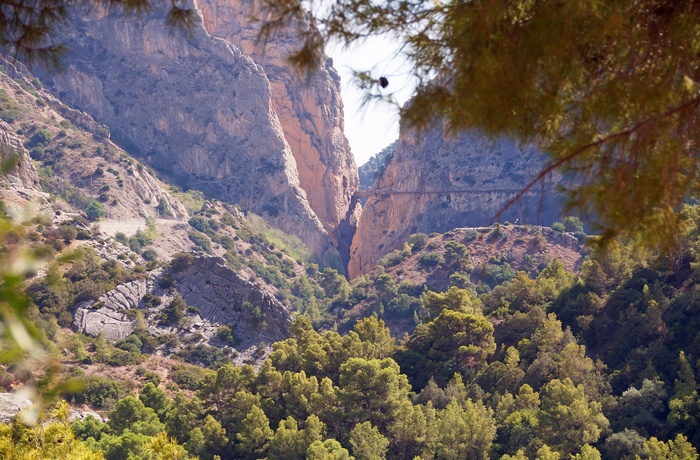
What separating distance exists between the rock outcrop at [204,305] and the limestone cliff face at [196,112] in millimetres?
30515

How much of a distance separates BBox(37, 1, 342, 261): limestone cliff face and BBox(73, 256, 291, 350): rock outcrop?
30515 millimetres

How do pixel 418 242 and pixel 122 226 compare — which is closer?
pixel 122 226

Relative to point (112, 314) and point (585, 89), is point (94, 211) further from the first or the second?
point (585, 89)

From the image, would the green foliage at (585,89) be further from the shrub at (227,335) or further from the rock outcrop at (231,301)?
the rock outcrop at (231,301)

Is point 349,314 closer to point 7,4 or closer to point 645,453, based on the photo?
point 645,453

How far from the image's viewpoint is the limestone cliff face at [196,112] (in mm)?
68500

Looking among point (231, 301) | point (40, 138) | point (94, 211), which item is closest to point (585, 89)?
point (231, 301)

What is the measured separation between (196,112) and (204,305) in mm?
35538

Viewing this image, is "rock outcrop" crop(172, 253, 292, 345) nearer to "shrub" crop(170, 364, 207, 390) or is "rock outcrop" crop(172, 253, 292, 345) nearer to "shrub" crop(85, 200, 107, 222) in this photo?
"shrub" crop(170, 364, 207, 390)

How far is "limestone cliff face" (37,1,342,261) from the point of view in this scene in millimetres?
68500

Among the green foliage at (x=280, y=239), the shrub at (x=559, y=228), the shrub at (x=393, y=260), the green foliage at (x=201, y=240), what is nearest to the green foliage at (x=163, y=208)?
the green foliage at (x=201, y=240)

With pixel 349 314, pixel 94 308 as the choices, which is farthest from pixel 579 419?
pixel 349 314

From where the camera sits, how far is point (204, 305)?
1540 inches

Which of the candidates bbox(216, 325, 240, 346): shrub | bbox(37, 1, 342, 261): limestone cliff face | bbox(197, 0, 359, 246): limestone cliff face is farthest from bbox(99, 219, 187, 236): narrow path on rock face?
bbox(197, 0, 359, 246): limestone cliff face
